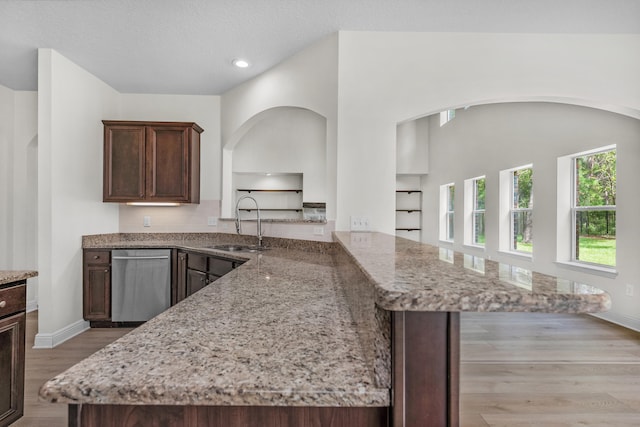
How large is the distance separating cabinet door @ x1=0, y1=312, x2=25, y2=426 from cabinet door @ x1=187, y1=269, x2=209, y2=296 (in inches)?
58.0

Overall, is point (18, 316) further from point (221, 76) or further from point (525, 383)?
point (525, 383)

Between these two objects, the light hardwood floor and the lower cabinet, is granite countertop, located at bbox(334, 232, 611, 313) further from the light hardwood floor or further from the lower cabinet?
the lower cabinet

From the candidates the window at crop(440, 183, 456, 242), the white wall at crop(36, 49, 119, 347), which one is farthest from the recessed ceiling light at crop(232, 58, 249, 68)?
the window at crop(440, 183, 456, 242)

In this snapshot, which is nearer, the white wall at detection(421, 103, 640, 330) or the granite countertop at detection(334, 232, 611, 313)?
the granite countertop at detection(334, 232, 611, 313)

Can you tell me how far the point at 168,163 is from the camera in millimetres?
3891

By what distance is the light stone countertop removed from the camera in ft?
1.87

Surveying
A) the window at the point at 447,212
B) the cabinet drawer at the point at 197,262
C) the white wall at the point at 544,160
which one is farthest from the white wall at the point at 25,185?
the window at the point at 447,212

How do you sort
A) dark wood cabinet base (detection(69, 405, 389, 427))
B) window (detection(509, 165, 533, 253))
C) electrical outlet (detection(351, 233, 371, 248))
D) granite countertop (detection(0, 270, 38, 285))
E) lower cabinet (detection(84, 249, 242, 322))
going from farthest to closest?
window (detection(509, 165, 533, 253)), lower cabinet (detection(84, 249, 242, 322)), granite countertop (detection(0, 270, 38, 285)), electrical outlet (detection(351, 233, 371, 248)), dark wood cabinet base (detection(69, 405, 389, 427))

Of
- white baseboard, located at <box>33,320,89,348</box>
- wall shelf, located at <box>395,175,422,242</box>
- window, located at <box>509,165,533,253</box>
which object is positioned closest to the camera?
white baseboard, located at <box>33,320,89,348</box>

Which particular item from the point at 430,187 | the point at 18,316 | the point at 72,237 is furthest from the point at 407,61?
Result: the point at 430,187

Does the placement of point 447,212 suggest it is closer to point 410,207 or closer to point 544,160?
point 410,207

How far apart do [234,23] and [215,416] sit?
282 cm

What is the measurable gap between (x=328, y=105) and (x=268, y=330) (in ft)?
7.86

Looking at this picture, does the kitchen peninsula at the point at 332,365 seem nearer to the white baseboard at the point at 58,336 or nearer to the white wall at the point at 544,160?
the white baseboard at the point at 58,336
